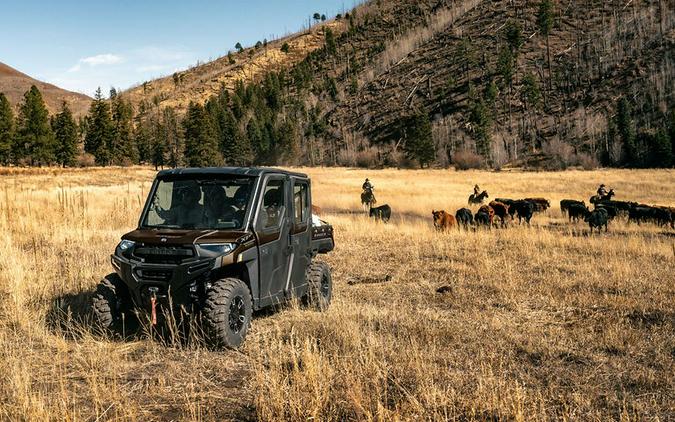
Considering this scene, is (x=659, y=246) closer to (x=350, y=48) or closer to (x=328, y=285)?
(x=328, y=285)

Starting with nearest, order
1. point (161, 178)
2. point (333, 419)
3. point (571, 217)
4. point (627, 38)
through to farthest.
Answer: point (333, 419) → point (161, 178) → point (571, 217) → point (627, 38)

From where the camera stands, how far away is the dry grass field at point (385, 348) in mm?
4633

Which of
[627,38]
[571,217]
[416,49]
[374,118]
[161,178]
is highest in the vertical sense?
[416,49]

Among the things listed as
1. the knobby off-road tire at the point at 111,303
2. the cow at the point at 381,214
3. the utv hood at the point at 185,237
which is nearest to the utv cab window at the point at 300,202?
the utv hood at the point at 185,237

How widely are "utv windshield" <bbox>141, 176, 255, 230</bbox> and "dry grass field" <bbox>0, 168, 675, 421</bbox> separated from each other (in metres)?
1.54

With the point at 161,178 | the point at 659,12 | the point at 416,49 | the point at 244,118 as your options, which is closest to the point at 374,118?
the point at 416,49

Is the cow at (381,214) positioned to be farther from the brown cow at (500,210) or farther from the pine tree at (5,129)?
the pine tree at (5,129)

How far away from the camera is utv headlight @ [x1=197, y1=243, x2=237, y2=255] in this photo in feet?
20.2

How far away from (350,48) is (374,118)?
223ft

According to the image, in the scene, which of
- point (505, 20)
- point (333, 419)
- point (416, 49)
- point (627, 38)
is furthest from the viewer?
point (416, 49)

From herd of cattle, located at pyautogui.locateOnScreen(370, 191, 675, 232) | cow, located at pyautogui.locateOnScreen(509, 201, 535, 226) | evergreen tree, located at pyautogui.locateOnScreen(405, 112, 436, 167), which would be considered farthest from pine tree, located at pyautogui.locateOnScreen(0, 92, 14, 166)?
cow, located at pyautogui.locateOnScreen(509, 201, 535, 226)

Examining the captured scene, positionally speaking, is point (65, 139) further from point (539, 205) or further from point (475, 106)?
point (539, 205)

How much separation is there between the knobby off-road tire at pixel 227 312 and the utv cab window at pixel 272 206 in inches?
39.2

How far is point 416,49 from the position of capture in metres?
144
